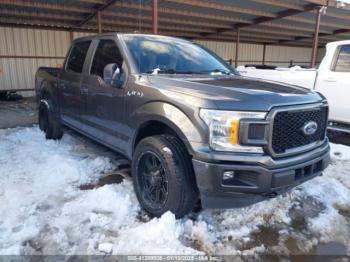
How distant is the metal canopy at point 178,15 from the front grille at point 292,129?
21.3 feet

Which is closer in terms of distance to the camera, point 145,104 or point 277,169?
point 277,169

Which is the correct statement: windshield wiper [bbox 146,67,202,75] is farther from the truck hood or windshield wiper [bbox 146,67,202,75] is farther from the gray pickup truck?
the truck hood

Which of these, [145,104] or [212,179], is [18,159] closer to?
[145,104]

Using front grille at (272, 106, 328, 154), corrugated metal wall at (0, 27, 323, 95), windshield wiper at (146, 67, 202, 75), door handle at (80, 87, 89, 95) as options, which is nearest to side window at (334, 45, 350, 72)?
front grille at (272, 106, 328, 154)

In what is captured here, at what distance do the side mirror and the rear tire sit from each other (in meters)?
2.52

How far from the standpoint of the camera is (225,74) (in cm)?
381

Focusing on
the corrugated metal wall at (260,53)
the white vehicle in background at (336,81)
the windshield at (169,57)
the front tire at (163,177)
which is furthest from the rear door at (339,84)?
the corrugated metal wall at (260,53)

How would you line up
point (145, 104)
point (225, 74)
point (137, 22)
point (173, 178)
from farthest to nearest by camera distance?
point (137, 22) → point (225, 74) → point (145, 104) → point (173, 178)

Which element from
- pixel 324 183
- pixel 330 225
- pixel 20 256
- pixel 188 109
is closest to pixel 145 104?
pixel 188 109

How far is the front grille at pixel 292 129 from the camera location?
8.34 ft

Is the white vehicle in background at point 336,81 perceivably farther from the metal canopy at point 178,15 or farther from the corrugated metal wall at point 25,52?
the corrugated metal wall at point 25,52

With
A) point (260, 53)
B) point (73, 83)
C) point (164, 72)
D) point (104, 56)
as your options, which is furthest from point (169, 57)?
point (260, 53)

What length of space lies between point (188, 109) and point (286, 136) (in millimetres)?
896

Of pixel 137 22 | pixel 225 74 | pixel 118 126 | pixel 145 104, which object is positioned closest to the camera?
pixel 145 104
